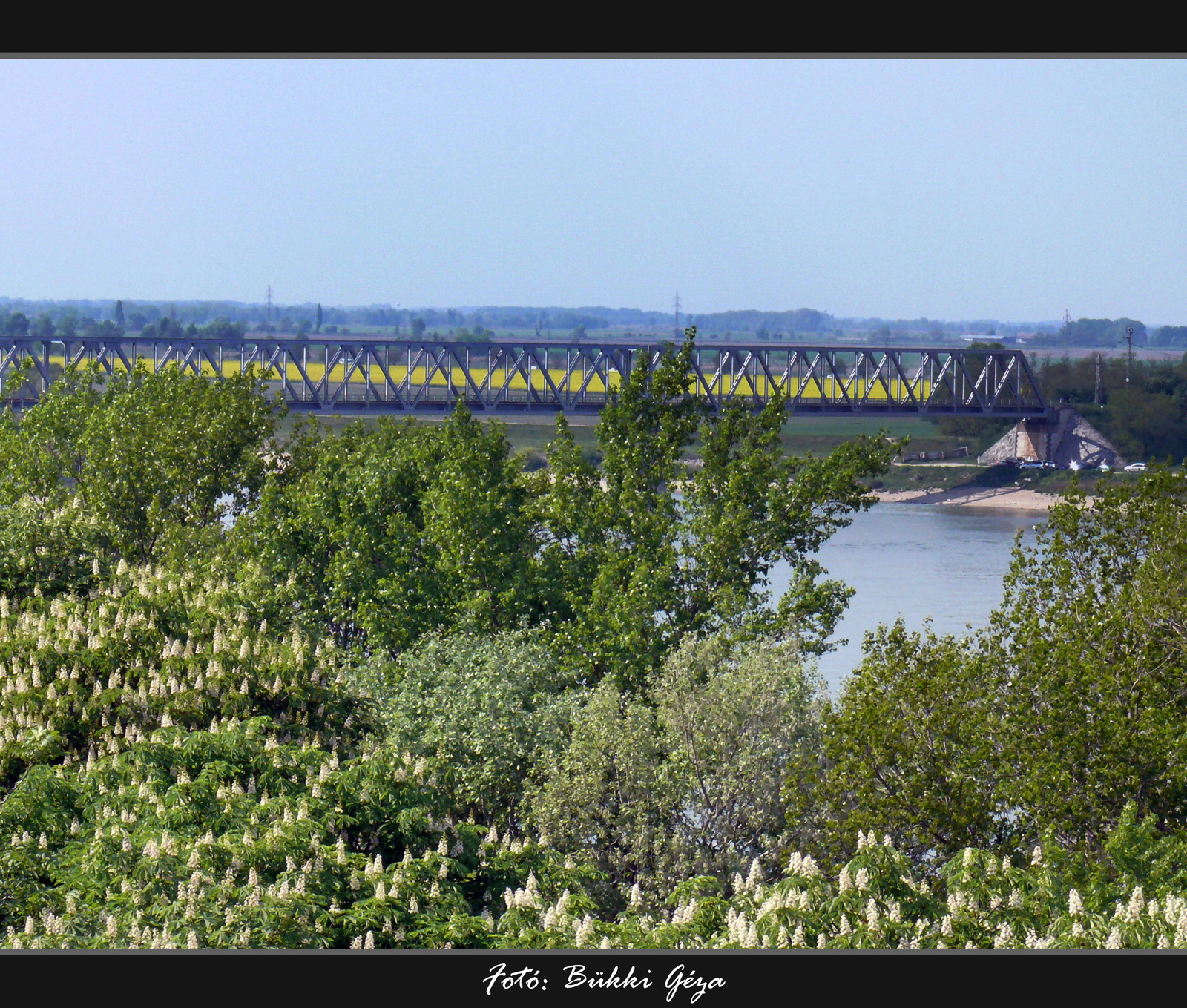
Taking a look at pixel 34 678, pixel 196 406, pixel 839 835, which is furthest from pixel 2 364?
pixel 839 835

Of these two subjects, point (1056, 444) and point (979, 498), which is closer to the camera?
point (979, 498)

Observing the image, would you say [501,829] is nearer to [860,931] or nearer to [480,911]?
[480,911]

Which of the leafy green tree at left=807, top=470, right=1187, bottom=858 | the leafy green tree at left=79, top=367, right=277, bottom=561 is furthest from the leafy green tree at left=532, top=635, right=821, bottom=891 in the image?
the leafy green tree at left=79, top=367, right=277, bottom=561

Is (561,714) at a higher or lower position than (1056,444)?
lower

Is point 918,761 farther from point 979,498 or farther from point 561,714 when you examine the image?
point 979,498

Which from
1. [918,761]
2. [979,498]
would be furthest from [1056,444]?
[918,761]
